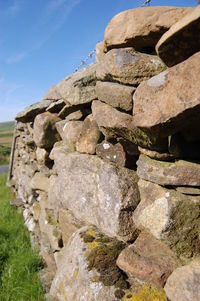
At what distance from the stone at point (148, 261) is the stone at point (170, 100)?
782mm

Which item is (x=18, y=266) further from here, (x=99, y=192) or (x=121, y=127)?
(x=121, y=127)

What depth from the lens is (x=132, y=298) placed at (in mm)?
1697

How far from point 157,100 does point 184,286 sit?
42.9 inches

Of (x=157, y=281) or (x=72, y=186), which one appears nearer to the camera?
(x=157, y=281)

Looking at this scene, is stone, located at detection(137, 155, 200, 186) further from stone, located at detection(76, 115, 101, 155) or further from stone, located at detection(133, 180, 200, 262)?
stone, located at detection(76, 115, 101, 155)

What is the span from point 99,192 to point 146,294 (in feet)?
3.13

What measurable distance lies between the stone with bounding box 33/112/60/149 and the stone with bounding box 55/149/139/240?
2.65 feet

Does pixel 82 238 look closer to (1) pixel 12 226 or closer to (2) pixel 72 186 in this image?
(2) pixel 72 186

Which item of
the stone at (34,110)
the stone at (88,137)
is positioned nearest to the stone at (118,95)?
the stone at (88,137)

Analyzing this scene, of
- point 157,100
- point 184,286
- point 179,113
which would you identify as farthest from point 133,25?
point 184,286

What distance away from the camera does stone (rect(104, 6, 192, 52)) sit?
5.45 ft

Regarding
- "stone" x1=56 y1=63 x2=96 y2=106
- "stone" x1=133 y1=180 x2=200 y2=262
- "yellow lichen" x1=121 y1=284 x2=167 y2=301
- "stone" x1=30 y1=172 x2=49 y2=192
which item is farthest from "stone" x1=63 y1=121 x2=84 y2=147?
"yellow lichen" x1=121 y1=284 x2=167 y2=301

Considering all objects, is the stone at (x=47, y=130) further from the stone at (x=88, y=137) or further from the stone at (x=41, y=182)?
the stone at (x=88, y=137)

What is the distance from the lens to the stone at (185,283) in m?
1.50
